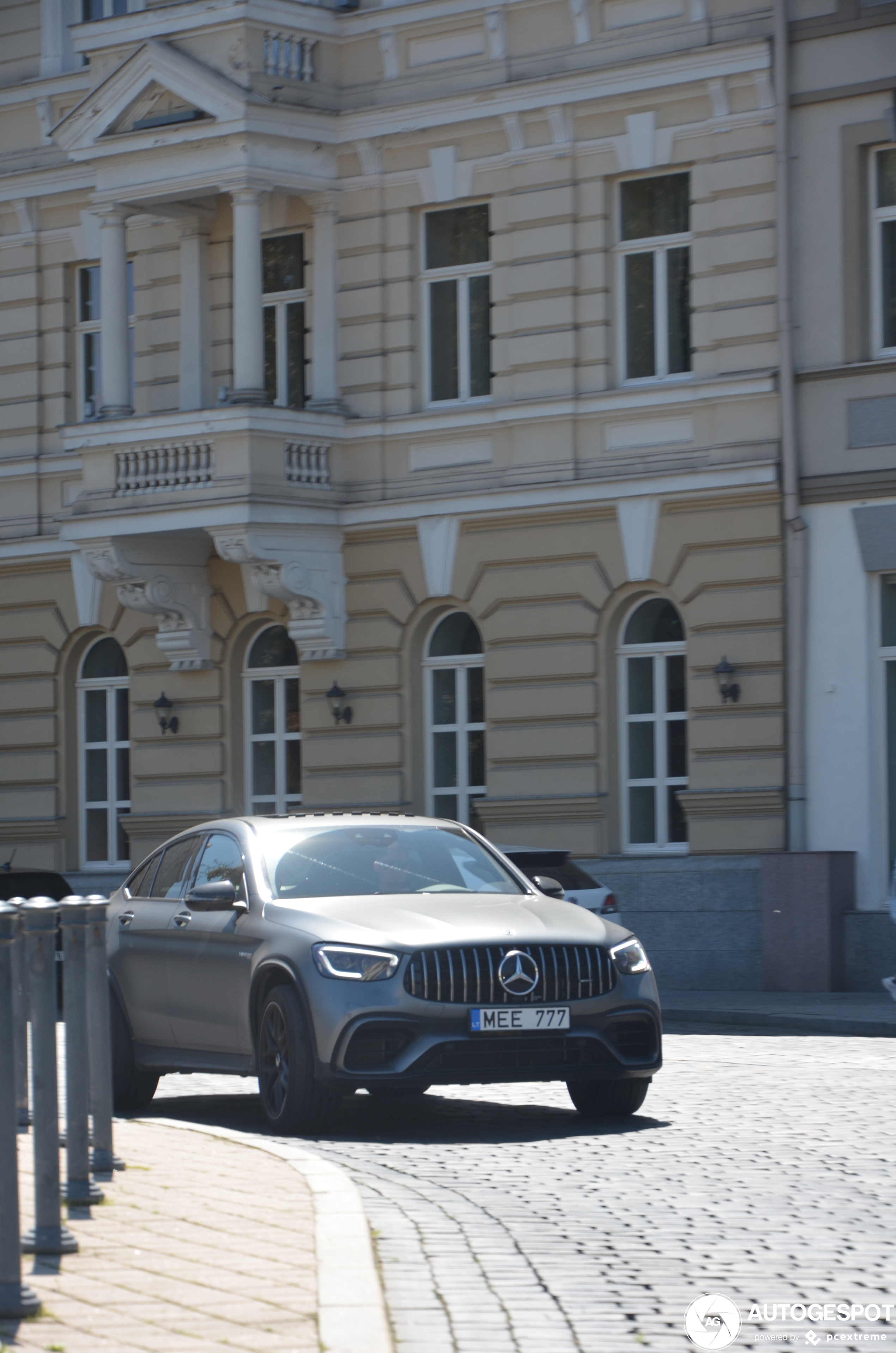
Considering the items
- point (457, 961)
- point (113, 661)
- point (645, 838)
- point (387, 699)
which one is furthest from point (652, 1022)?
point (113, 661)

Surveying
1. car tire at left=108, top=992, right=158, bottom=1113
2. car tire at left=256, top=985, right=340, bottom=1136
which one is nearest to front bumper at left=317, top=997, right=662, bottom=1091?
car tire at left=256, top=985, right=340, bottom=1136

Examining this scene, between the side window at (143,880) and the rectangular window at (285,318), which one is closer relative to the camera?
the side window at (143,880)

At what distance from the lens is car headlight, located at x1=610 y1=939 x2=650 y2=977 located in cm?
1109

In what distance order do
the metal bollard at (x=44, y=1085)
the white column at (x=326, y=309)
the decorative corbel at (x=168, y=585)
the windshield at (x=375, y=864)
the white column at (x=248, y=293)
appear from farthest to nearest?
1. the decorative corbel at (x=168, y=585)
2. the white column at (x=326, y=309)
3. the white column at (x=248, y=293)
4. the windshield at (x=375, y=864)
5. the metal bollard at (x=44, y=1085)

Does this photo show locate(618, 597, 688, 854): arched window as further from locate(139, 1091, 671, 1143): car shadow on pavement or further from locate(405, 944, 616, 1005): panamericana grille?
locate(405, 944, 616, 1005): panamericana grille

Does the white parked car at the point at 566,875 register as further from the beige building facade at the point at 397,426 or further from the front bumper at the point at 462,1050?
the front bumper at the point at 462,1050

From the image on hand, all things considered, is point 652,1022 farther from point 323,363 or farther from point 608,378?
point 323,363

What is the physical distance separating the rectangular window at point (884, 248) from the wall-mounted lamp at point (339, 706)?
22.8 ft

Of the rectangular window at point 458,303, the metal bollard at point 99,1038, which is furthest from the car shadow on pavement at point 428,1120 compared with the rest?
the rectangular window at point 458,303

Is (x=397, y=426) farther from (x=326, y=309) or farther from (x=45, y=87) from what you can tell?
(x=45, y=87)

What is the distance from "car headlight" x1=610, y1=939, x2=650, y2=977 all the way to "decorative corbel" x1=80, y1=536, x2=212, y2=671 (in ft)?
48.4

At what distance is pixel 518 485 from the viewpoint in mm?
23656

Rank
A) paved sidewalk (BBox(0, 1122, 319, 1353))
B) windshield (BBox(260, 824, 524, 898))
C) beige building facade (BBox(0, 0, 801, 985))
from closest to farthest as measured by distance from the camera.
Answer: paved sidewalk (BBox(0, 1122, 319, 1353)), windshield (BBox(260, 824, 524, 898)), beige building facade (BBox(0, 0, 801, 985))

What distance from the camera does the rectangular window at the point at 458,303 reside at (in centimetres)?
2459
